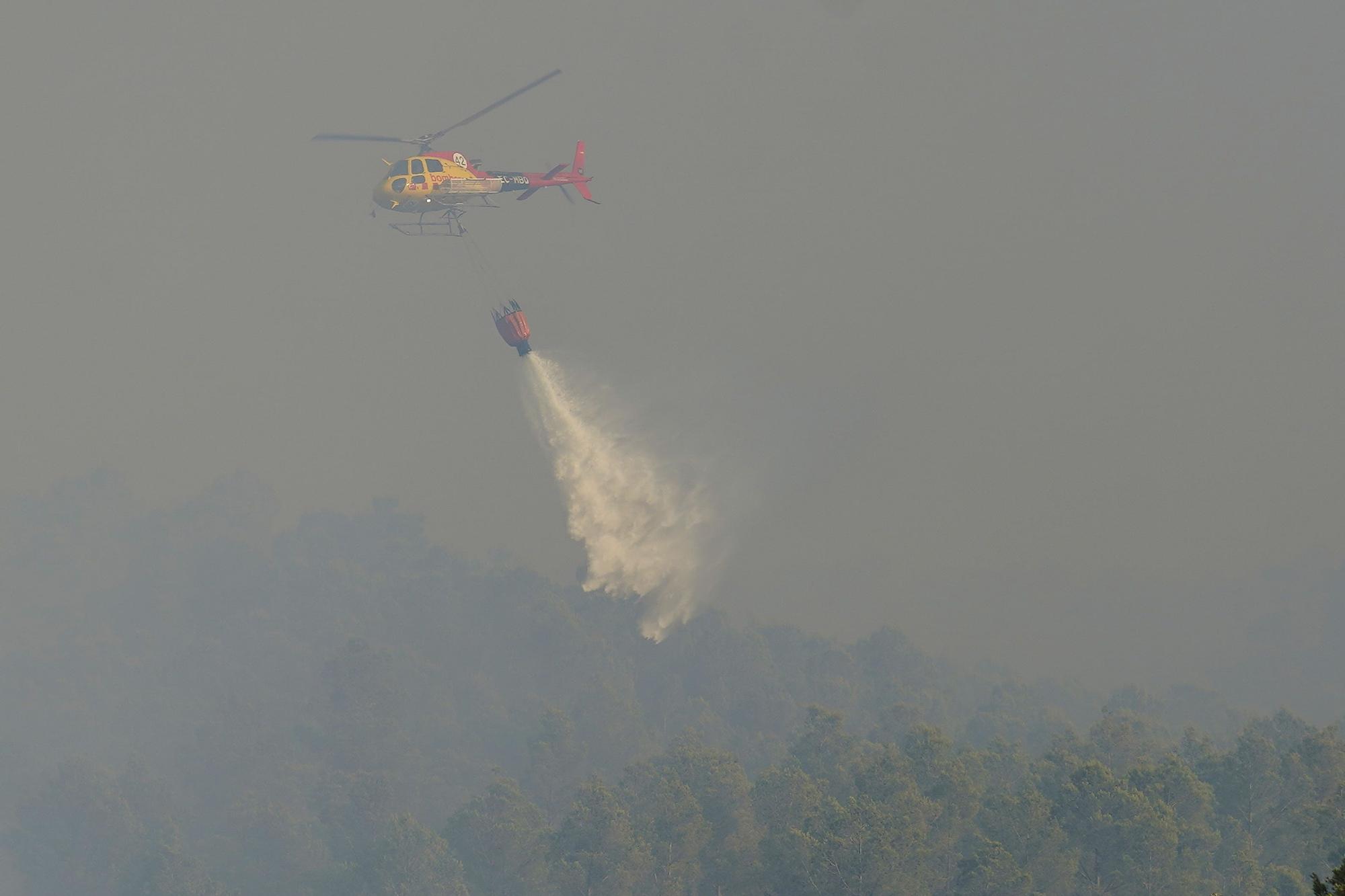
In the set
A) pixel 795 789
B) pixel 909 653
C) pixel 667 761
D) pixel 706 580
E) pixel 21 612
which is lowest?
pixel 795 789

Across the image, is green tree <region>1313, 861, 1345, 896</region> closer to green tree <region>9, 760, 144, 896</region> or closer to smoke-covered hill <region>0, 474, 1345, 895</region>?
smoke-covered hill <region>0, 474, 1345, 895</region>

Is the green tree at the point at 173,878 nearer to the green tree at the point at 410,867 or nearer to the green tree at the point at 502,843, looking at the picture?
the green tree at the point at 410,867

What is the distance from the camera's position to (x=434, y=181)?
262ft

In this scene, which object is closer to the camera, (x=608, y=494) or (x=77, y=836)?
(x=608, y=494)

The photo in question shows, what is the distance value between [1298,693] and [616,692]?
81741mm

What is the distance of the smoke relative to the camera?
→ 3814 inches

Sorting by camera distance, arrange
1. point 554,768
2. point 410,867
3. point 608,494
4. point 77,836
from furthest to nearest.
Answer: point 77,836, point 554,768, point 608,494, point 410,867

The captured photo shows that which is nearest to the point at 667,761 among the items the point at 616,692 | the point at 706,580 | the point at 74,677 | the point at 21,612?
the point at 616,692

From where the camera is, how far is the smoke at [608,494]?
9688cm

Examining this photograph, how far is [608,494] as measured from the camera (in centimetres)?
9881

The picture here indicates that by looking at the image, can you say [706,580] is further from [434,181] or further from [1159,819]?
[1159,819]

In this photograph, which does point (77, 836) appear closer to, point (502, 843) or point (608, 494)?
point (502, 843)

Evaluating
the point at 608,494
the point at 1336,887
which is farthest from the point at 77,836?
the point at 1336,887

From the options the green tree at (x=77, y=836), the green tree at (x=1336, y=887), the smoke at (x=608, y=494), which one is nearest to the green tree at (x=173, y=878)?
the green tree at (x=77, y=836)
